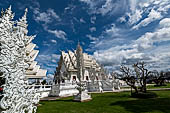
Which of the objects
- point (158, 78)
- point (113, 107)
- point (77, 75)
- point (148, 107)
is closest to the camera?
point (148, 107)

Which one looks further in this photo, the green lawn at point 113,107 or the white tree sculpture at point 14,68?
the green lawn at point 113,107

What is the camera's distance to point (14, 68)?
6.69 feet

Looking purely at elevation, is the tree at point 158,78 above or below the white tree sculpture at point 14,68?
below

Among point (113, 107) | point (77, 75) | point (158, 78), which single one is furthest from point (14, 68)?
point (77, 75)

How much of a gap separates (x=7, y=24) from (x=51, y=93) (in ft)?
53.2

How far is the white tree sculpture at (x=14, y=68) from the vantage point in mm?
1862

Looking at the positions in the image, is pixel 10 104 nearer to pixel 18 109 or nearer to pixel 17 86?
pixel 18 109

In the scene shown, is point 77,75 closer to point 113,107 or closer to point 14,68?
point 113,107

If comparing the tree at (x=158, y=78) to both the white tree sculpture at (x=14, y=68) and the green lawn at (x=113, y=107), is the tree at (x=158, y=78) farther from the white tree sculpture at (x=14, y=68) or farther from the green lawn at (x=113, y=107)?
the white tree sculpture at (x=14, y=68)

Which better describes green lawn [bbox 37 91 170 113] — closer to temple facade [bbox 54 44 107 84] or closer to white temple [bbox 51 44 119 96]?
white temple [bbox 51 44 119 96]

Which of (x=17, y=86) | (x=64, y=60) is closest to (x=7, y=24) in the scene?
(x=17, y=86)

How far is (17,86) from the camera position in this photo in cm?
196

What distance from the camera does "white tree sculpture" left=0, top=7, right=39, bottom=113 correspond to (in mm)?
1862

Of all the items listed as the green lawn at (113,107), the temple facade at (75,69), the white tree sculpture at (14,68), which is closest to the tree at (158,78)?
the green lawn at (113,107)
